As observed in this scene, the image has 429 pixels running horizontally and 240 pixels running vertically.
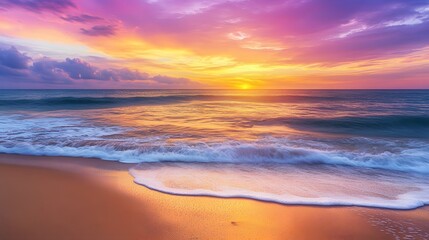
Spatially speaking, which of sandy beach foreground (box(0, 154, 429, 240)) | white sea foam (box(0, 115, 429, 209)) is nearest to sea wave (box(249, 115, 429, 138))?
white sea foam (box(0, 115, 429, 209))

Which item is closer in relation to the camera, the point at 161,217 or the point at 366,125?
the point at 161,217

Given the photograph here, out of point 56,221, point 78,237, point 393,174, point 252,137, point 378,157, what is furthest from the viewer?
point 252,137

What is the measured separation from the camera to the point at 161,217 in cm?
375

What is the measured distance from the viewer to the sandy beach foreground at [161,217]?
131 inches

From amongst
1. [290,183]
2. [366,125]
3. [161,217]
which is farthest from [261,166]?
[366,125]

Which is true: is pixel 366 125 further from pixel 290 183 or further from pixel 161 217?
pixel 161 217

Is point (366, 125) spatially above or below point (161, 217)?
above

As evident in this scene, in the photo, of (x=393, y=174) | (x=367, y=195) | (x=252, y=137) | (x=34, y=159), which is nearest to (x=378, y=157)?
(x=393, y=174)

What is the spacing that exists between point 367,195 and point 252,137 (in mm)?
5430

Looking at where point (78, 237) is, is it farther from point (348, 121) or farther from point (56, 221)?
point (348, 121)

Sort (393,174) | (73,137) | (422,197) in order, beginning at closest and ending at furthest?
1. (422,197)
2. (393,174)
3. (73,137)

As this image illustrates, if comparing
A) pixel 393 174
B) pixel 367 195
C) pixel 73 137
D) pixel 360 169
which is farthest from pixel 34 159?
pixel 393 174

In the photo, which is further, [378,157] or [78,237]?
[378,157]

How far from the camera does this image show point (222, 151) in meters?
7.18
